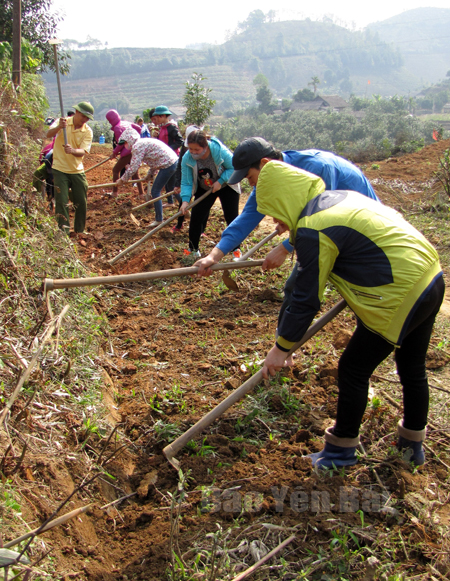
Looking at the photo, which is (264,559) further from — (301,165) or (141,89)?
(141,89)

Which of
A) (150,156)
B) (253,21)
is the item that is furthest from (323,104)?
(253,21)

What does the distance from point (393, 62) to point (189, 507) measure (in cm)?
16887

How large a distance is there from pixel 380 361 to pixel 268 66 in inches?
6236

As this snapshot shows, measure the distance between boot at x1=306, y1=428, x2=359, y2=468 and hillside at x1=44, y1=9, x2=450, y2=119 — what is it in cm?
9119

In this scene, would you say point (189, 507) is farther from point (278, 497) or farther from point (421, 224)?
point (421, 224)

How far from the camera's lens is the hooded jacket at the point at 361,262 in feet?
5.96

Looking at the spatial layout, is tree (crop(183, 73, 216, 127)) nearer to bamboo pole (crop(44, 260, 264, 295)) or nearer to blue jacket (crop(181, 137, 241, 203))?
blue jacket (crop(181, 137, 241, 203))

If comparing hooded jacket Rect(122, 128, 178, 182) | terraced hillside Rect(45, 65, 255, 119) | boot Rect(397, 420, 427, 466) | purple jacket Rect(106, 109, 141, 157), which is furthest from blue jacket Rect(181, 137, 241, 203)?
terraced hillside Rect(45, 65, 255, 119)

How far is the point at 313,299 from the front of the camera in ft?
6.10

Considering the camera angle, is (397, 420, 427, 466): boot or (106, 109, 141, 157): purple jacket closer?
(397, 420, 427, 466): boot

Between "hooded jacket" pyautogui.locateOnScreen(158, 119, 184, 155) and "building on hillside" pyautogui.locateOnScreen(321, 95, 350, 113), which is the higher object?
"building on hillside" pyautogui.locateOnScreen(321, 95, 350, 113)

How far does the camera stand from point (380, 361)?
2.07 meters

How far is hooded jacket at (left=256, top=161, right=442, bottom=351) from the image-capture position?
5.96ft

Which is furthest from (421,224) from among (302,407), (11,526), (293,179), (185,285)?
(11,526)
